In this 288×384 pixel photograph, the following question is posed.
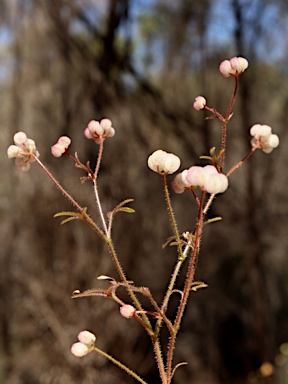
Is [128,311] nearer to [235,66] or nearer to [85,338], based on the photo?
[85,338]

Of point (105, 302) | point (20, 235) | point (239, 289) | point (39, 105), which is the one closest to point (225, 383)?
point (239, 289)

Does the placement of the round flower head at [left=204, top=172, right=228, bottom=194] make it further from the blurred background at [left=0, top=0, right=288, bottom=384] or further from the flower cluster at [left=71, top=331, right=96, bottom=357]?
the blurred background at [left=0, top=0, right=288, bottom=384]

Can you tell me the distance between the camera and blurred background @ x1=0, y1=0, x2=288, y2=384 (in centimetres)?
233

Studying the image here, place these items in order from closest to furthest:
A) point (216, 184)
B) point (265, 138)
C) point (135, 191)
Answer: point (216, 184), point (265, 138), point (135, 191)

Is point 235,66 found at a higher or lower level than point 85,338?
higher

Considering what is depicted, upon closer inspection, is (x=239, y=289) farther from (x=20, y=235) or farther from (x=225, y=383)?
(x=20, y=235)

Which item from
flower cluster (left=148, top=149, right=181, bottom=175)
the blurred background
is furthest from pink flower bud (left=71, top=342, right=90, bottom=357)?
the blurred background

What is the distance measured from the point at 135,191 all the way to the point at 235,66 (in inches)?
83.9

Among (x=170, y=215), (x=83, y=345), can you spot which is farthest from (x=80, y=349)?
(x=170, y=215)

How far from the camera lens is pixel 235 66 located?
1.48 ft

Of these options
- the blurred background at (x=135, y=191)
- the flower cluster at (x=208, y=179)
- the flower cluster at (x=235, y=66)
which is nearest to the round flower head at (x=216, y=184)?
the flower cluster at (x=208, y=179)

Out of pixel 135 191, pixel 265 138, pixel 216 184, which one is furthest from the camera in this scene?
pixel 135 191

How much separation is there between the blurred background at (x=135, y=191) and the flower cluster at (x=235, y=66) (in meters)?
1.69

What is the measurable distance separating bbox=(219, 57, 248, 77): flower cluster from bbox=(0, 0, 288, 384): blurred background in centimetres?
169
